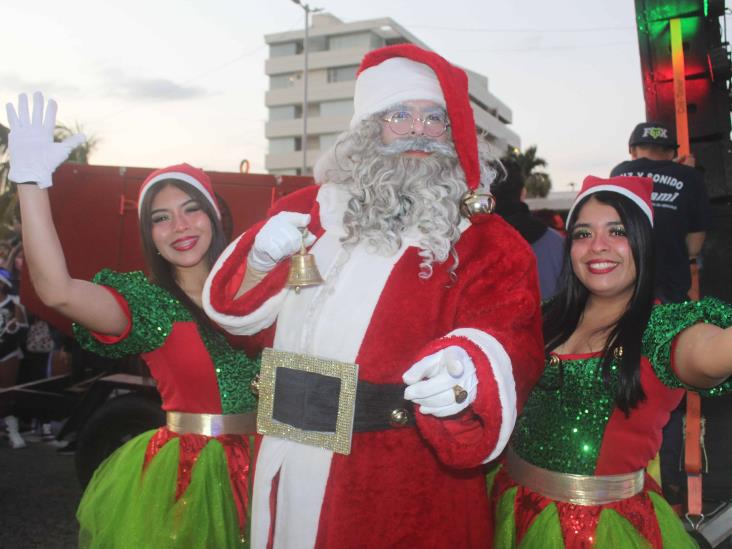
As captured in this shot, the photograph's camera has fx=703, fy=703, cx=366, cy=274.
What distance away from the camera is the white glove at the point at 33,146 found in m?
2.44

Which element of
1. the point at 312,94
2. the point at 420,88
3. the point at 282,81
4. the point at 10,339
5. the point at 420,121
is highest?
the point at 282,81

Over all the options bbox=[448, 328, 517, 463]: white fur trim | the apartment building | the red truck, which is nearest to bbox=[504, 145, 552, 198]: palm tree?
the apartment building

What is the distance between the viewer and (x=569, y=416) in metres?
2.36

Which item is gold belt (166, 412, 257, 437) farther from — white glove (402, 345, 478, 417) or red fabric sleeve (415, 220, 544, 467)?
white glove (402, 345, 478, 417)

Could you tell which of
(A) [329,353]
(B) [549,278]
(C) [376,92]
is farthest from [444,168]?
(B) [549,278]

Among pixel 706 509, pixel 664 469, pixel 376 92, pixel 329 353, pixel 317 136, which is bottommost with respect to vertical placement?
pixel 706 509

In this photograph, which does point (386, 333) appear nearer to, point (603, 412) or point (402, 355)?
point (402, 355)

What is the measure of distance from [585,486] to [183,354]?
5.14ft

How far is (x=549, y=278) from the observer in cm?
432

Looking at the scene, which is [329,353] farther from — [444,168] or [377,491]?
[444,168]

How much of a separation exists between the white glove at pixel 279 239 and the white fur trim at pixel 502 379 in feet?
1.89

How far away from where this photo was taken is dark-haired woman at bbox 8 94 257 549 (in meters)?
2.48

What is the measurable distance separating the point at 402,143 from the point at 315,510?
1.21m

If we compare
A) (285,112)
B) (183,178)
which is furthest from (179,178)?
(285,112)
